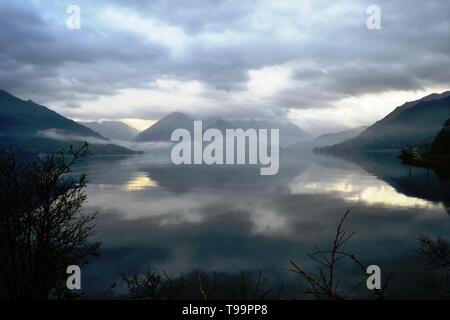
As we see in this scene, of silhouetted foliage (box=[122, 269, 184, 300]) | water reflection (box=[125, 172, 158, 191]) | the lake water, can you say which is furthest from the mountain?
silhouetted foliage (box=[122, 269, 184, 300])

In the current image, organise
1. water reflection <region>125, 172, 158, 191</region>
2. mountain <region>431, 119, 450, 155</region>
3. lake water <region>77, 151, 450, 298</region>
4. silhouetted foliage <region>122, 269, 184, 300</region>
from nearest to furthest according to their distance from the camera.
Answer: silhouetted foliage <region>122, 269, 184, 300</region> → lake water <region>77, 151, 450, 298</region> → water reflection <region>125, 172, 158, 191</region> → mountain <region>431, 119, 450, 155</region>

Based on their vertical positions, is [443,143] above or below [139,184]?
above

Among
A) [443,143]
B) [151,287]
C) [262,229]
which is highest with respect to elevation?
[443,143]

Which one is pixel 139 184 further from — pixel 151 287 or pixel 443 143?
pixel 443 143

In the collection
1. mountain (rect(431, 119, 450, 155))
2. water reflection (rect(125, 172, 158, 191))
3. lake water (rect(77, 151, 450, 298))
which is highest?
mountain (rect(431, 119, 450, 155))

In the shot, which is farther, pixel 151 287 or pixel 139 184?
pixel 139 184

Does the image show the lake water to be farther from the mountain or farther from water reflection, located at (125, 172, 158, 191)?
the mountain

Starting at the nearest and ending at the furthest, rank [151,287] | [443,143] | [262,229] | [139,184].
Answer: [151,287]
[262,229]
[139,184]
[443,143]

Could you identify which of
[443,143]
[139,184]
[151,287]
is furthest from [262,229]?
[443,143]

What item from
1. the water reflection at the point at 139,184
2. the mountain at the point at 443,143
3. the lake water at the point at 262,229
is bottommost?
the lake water at the point at 262,229

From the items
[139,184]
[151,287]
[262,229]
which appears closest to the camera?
[151,287]

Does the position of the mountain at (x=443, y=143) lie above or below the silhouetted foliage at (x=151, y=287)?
above

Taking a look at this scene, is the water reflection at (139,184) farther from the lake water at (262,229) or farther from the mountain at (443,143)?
the mountain at (443,143)

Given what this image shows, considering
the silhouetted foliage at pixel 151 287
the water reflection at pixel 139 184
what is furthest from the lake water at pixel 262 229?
the water reflection at pixel 139 184
